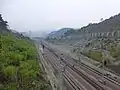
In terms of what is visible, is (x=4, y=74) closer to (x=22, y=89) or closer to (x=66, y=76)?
(x=22, y=89)

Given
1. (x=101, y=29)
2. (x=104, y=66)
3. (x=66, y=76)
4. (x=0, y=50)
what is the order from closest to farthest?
(x=0, y=50) → (x=66, y=76) → (x=104, y=66) → (x=101, y=29)

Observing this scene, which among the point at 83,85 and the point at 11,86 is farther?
the point at 83,85

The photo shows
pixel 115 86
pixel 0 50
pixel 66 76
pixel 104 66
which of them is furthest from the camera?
pixel 104 66

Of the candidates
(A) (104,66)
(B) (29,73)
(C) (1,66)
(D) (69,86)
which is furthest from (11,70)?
(A) (104,66)

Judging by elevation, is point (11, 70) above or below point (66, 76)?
above

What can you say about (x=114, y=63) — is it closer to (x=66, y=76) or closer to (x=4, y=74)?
(x=66, y=76)

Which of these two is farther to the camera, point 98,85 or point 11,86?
point 98,85

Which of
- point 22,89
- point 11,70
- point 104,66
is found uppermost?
point 11,70

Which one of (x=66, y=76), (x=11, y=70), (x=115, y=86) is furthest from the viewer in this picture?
(x=66, y=76)

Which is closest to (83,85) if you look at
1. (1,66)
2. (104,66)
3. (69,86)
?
(69,86)
